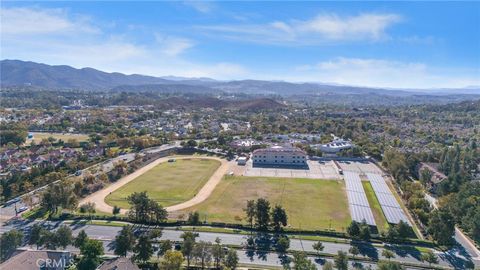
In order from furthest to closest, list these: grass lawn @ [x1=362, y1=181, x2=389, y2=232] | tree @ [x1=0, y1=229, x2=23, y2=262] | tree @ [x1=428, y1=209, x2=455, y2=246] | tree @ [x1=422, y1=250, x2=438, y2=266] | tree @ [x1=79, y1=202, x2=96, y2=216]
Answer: tree @ [x1=79, y1=202, x2=96, y2=216], grass lawn @ [x1=362, y1=181, x2=389, y2=232], tree @ [x1=428, y1=209, x2=455, y2=246], tree @ [x1=422, y1=250, x2=438, y2=266], tree @ [x1=0, y1=229, x2=23, y2=262]

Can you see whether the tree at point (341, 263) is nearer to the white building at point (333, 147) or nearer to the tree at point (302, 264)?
the tree at point (302, 264)

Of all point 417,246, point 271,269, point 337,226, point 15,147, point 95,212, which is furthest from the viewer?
point 15,147

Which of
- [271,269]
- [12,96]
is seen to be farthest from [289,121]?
[12,96]

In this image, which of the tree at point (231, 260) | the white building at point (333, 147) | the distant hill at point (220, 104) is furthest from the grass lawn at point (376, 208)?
the distant hill at point (220, 104)

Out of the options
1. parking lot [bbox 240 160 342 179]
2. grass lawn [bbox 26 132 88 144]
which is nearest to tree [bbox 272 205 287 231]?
parking lot [bbox 240 160 342 179]

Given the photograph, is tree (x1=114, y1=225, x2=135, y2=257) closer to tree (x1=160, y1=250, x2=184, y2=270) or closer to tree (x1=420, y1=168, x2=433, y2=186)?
tree (x1=160, y1=250, x2=184, y2=270)

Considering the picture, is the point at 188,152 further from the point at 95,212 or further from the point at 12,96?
the point at 12,96
